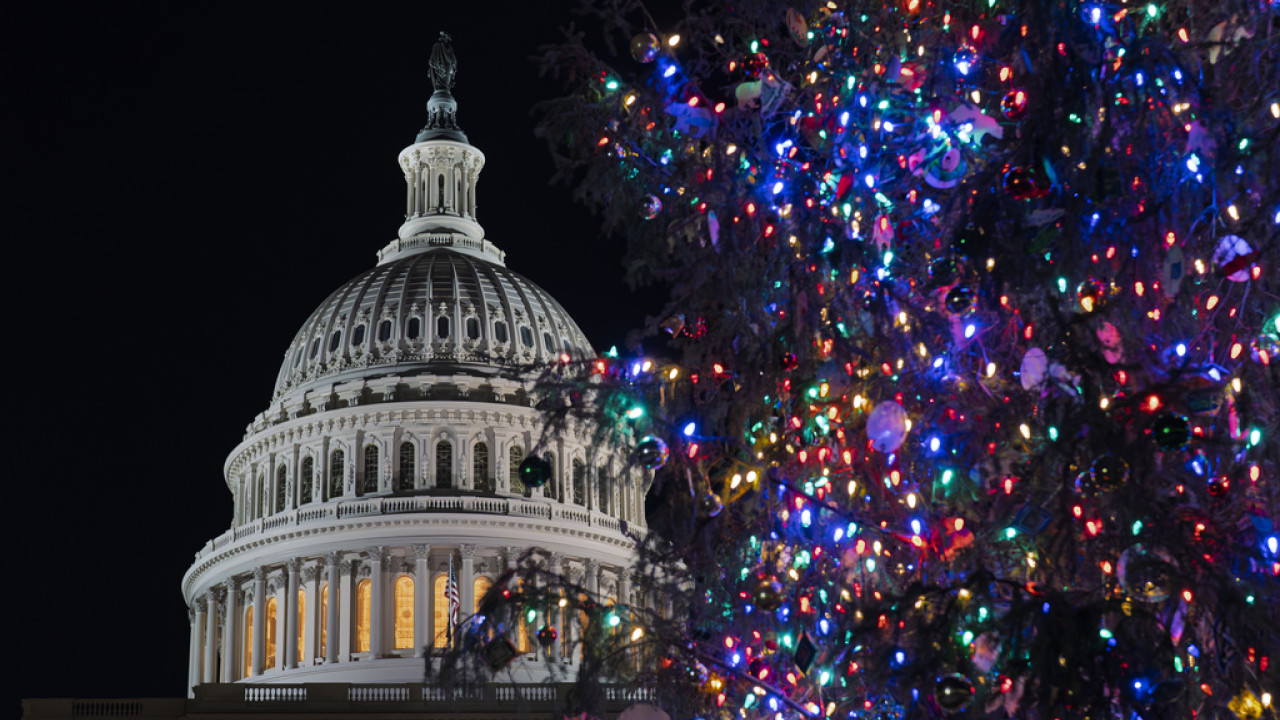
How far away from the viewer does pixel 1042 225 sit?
11391mm

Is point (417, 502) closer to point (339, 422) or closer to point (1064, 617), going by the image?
point (339, 422)

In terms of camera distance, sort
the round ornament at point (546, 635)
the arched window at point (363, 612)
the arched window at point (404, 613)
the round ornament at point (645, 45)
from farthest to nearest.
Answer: the arched window at point (404, 613) → the arched window at point (363, 612) → the round ornament at point (645, 45) → the round ornament at point (546, 635)

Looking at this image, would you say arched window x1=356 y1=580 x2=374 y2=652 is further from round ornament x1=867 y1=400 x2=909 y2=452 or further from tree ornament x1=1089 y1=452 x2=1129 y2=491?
tree ornament x1=1089 y1=452 x2=1129 y2=491

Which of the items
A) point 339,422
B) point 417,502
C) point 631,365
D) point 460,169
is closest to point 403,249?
point 460,169

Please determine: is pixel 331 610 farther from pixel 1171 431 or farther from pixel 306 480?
pixel 1171 431

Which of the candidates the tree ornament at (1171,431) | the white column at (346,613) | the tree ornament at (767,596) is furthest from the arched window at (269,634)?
the tree ornament at (1171,431)

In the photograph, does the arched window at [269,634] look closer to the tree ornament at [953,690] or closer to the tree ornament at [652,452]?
the tree ornament at [652,452]

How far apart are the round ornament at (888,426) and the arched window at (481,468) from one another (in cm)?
7315

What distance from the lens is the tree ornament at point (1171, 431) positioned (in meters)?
10.3

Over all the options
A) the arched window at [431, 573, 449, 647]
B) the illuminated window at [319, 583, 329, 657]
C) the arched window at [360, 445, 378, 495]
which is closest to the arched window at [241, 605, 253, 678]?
the illuminated window at [319, 583, 329, 657]

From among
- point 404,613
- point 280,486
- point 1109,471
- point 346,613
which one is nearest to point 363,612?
point 346,613

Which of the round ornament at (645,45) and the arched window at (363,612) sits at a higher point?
the arched window at (363,612)

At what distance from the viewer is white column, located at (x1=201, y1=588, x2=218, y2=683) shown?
83.6 m

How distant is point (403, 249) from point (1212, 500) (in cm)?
8974
